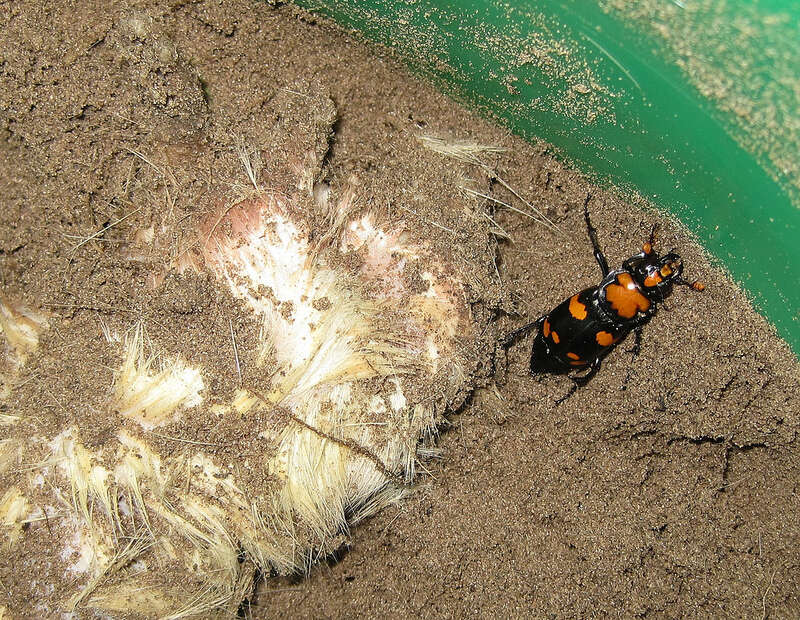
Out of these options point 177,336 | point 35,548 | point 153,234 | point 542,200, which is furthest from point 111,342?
point 542,200

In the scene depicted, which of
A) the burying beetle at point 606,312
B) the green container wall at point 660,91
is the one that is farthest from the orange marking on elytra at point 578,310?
the green container wall at point 660,91

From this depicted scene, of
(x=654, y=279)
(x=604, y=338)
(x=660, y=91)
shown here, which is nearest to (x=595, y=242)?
(x=654, y=279)

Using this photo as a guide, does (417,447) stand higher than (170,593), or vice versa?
(417,447)

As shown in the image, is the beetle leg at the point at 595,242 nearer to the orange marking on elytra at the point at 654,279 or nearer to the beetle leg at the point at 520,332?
the orange marking on elytra at the point at 654,279

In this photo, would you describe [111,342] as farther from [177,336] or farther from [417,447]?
[417,447]

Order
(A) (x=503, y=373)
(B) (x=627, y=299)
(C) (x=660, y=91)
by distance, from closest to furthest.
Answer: (C) (x=660, y=91) < (B) (x=627, y=299) < (A) (x=503, y=373)

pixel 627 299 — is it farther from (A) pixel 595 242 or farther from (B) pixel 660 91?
(B) pixel 660 91
